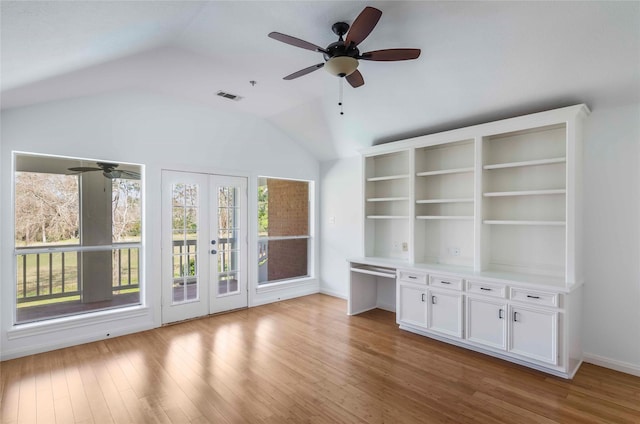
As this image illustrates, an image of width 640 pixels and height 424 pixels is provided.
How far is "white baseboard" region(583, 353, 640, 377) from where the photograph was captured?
10.1 feet

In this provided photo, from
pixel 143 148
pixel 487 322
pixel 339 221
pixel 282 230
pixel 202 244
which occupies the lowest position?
pixel 487 322

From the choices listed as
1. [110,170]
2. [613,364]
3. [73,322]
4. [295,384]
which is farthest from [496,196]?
[73,322]

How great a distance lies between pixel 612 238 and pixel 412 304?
2129mm

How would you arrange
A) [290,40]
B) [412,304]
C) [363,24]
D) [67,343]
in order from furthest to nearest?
[412,304] → [67,343] → [290,40] → [363,24]

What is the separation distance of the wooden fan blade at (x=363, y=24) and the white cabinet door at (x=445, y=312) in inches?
112

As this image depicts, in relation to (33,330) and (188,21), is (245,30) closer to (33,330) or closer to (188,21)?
(188,21)

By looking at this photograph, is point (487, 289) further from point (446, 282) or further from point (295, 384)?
point (295, 384)

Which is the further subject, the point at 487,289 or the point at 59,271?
the point at 59,271

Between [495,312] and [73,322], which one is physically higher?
[495,312]

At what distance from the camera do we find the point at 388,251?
5125 mm

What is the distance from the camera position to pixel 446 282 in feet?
12.4

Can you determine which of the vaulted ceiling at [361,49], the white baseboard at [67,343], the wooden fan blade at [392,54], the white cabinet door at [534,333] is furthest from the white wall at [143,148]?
the white cabinet door at [534,333]

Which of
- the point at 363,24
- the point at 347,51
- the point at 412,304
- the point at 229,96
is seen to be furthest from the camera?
the point at 229,96

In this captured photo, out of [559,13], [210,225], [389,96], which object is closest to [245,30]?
[389,96]
